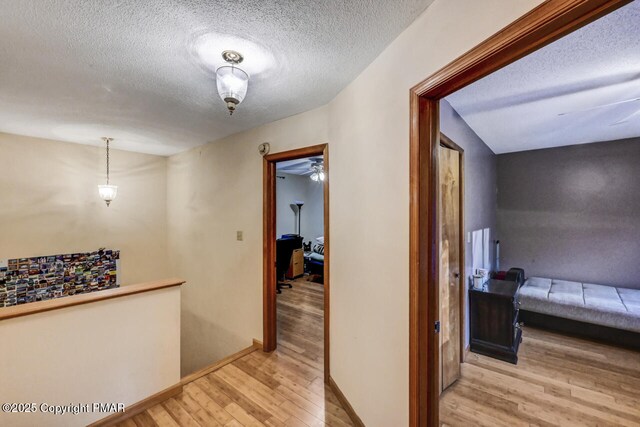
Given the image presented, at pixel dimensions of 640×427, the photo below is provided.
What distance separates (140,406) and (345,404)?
153 cm

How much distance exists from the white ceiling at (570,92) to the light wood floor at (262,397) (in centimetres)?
272

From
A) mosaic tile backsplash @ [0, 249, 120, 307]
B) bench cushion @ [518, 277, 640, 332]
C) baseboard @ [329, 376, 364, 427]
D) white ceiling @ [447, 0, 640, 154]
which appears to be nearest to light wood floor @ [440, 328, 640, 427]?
bench cushion @ [518, 277, 640, 332]

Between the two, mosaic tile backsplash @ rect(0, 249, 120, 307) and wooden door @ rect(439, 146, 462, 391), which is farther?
mosaic tile backsplash @ rect(0, 249, 120, 307)

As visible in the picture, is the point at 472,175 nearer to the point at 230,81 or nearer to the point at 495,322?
the point at 495,322

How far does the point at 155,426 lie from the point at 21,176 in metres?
3.29

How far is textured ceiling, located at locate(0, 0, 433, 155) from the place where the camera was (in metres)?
1.19

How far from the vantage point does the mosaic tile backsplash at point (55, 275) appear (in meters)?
2.88

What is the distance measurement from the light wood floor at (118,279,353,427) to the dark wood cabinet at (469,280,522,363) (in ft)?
5.69

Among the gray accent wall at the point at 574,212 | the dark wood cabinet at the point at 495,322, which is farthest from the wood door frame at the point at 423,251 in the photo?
the gray accent wall at the point at 574,212

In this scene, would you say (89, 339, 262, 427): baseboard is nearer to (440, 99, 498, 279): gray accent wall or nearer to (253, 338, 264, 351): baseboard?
(253, 338, 264, 351): baseboard

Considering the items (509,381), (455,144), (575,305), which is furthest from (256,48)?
(575,305)

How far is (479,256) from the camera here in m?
3.22

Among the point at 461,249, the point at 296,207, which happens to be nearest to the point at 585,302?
the point at 461,249

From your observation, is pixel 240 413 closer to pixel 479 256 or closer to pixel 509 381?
pixel 509 381
